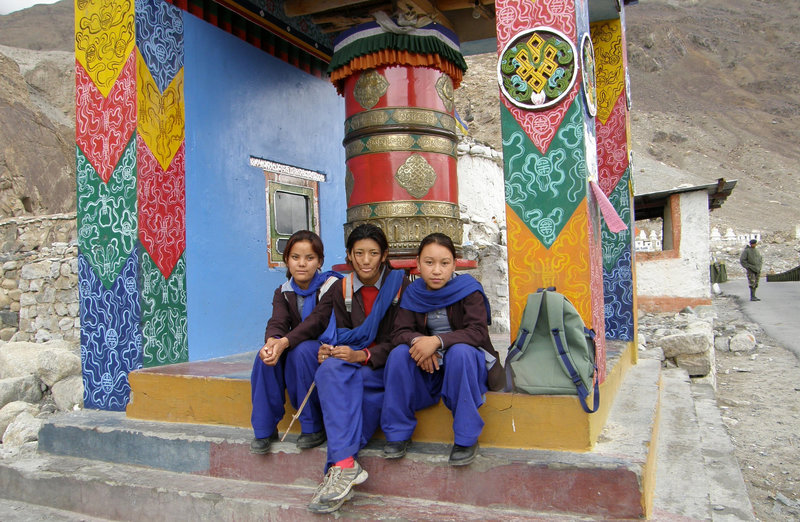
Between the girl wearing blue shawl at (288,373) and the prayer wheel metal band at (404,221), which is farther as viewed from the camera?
the prayer wheel metal band at (404,221)

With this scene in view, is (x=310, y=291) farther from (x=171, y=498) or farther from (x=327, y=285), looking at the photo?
(x=171, y=498)

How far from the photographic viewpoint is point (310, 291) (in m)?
3.27

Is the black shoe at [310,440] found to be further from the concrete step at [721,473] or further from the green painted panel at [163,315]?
the concrete step at [721,473]

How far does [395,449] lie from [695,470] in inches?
60.2

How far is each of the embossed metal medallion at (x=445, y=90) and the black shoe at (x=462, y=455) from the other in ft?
8.39

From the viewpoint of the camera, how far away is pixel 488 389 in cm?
292

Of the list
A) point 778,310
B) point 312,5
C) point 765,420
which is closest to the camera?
point 312,5

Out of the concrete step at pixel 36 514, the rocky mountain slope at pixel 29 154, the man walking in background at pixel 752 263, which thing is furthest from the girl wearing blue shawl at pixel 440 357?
the rocky mountain slope at pixel 29 154

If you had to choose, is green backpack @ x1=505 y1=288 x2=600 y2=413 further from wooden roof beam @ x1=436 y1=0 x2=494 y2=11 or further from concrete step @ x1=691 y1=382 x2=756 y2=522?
wooden roof beam @ x1=436 y1=0 x2=494 y2=11

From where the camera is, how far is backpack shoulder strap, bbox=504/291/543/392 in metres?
2.87

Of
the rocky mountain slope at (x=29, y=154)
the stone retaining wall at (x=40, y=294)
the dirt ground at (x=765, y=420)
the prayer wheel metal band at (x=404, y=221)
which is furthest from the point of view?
the rocky mountain slope at (x=29, y=154)

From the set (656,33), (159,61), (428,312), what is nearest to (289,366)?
(428,312)

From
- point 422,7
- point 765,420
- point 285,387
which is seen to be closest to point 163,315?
point 285,387

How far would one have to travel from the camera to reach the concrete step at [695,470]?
2592 millimetres
